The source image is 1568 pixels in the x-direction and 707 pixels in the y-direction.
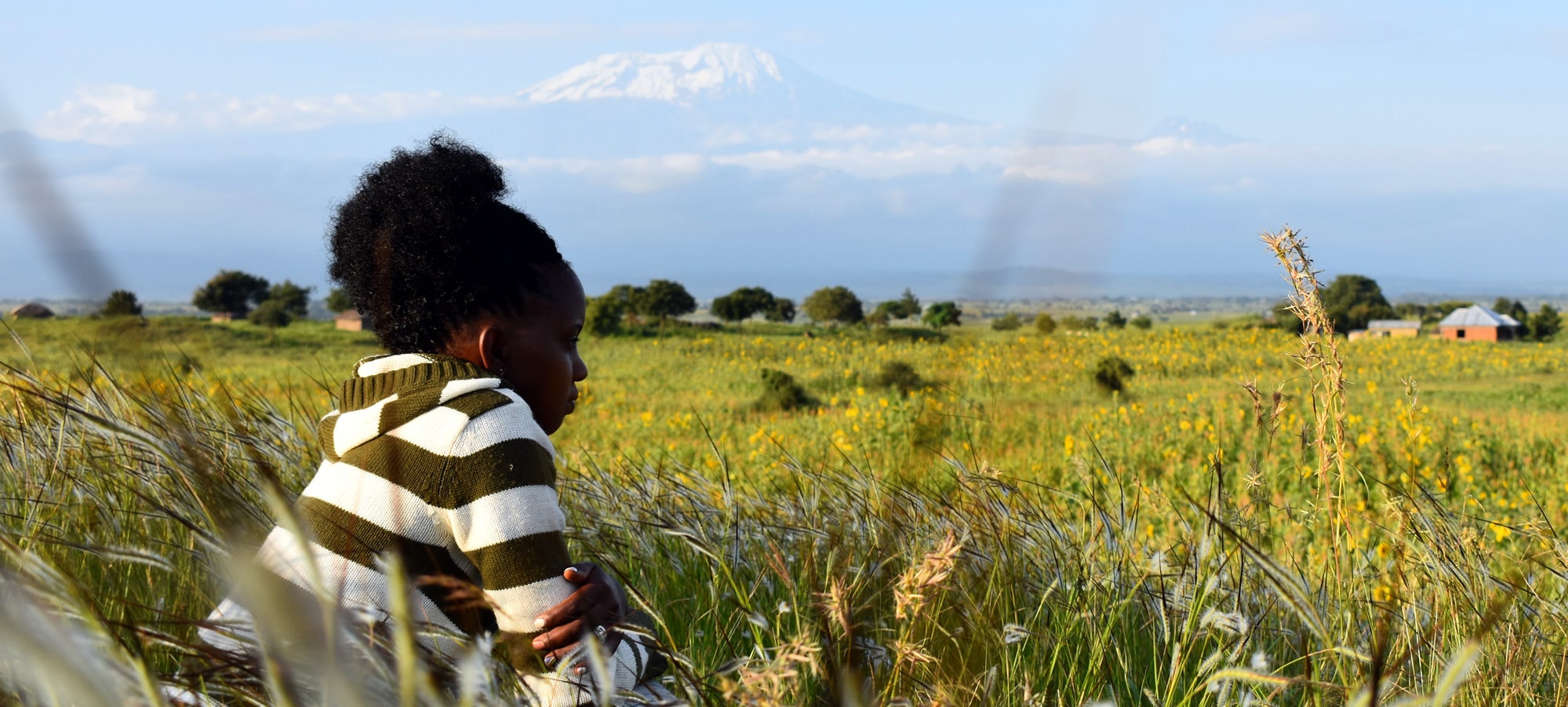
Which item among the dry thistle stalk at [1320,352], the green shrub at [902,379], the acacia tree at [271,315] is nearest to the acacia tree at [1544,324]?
the green shrub at [902,379]

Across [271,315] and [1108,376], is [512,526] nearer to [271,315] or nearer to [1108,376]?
[1108,376]

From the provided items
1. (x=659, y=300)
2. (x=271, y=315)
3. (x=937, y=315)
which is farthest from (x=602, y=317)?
(x=271, y=315)

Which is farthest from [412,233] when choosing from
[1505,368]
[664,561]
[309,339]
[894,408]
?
[309,339]

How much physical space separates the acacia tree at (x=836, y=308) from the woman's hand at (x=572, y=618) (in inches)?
1065

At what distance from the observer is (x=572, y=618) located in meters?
1.58

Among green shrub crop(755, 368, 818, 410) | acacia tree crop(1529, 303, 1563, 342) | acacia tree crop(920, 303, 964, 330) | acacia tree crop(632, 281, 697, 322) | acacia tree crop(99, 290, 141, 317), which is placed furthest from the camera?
acacia tree crop(1529, 303, 1563, 342)

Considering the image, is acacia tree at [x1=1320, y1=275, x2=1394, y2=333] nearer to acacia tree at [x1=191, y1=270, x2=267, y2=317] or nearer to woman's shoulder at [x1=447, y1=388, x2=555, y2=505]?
acacia tree at [x1=191, y1=270, x2=267, y2=317]

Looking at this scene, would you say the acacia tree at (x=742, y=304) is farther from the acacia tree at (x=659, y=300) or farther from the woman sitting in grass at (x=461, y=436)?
the woman sitting in grass at (x=461, y=436)

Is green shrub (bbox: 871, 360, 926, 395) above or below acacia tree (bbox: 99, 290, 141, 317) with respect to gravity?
below

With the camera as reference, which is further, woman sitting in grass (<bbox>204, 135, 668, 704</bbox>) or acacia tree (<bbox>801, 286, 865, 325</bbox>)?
acacia tree (<bbox>801, 286, 865, 325</bbox>)

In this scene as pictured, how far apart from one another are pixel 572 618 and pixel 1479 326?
29.0m

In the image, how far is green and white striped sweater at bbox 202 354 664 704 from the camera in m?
1.57

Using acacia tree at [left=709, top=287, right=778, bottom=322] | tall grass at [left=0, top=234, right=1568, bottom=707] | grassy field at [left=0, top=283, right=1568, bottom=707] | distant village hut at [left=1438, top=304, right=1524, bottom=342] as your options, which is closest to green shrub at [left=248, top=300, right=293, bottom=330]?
acacia tree at [left=709, top=287, right=778, bottom=322]

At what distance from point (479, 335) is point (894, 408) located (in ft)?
16.2
